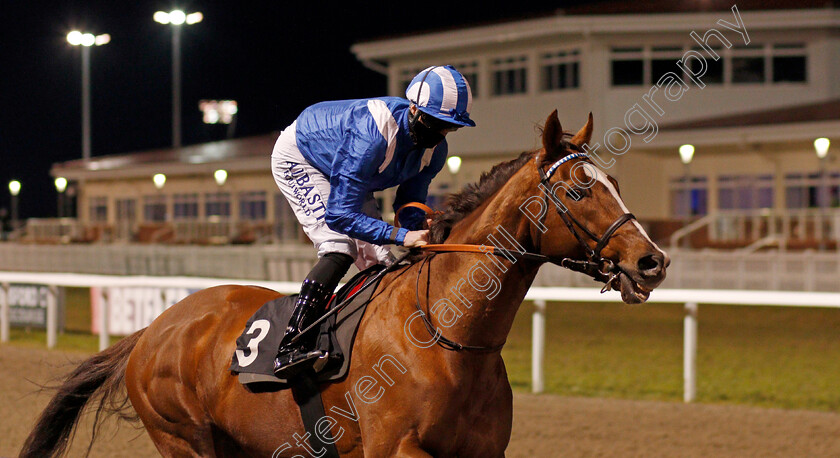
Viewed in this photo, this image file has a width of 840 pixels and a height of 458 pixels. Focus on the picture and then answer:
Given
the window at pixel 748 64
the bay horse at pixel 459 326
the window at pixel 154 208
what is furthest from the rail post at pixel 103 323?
the window at pixel 154 208

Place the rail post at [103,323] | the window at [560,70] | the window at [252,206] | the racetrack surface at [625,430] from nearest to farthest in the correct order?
the racetrack surface at [625,430], the rail post at [103,323], the window at [560,70], the window at [252,206]

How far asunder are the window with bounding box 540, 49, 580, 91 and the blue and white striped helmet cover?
17233 millimetres

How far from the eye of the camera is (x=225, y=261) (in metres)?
17.4

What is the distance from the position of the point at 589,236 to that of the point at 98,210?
29.2m

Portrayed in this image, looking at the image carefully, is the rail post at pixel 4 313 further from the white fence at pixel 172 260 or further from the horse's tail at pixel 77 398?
the horse's tail at pixel 77 398

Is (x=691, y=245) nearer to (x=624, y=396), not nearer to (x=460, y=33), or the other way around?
(x=460, y=33)

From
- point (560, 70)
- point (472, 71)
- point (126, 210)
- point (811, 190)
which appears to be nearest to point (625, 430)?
point (811, 190)

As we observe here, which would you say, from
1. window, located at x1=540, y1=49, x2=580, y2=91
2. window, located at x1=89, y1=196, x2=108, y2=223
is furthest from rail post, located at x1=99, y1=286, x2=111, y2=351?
window, located at x1=89, y1=196, x2=108, y2=223

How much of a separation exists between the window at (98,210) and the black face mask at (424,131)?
28.2 meters

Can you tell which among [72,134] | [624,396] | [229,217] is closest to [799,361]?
[624,396]

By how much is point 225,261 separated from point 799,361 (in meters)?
12.0

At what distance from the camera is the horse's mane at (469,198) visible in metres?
2.68

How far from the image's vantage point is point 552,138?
2516 mm

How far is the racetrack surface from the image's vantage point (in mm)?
4621
